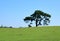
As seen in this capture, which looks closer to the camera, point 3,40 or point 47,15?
point 3,40

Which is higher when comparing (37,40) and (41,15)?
(41,15)

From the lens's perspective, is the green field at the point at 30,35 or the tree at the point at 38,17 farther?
the tree at the point at 38,17

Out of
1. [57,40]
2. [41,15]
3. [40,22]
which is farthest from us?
[41,15]

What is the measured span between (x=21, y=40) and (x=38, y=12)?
5526 cm

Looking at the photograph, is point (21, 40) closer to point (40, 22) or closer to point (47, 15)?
point (40, 22)

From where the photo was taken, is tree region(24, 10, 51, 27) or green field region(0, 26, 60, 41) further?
tree region(24, 10, 51, 27)

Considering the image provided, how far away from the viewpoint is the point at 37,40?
73.3 feet

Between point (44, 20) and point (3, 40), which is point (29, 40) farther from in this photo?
point (44, 20)

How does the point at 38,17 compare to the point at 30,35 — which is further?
the point at 38,17

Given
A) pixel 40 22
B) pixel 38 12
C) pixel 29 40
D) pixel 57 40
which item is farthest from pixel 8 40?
pixel 38 12

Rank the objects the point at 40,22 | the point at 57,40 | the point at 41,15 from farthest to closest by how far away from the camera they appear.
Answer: the point at 41,15
the point at 40,22
the point at 57,40

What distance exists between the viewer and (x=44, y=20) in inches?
Result: 2987

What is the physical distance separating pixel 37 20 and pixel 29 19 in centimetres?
451

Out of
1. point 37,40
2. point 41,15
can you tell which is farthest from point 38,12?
point 37,40
